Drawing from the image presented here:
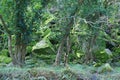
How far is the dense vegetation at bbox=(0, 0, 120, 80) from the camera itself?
1109 cm

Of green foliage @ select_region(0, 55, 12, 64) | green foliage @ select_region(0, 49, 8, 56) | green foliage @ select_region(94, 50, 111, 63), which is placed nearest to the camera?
green foliage @ select_region(0, 55, 12, 64)

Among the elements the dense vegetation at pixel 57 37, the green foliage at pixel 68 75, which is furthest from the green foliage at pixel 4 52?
the green foliage at pixel 68 75

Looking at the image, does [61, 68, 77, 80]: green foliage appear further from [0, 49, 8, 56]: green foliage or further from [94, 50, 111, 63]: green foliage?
[0, 49, 8, 56]: green foliage

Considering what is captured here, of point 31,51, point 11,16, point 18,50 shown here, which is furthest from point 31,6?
point 31,51

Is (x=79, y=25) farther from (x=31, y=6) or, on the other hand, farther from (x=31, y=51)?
(x=31, y=51)

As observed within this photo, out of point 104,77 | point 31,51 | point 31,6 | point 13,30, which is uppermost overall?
point 31,6

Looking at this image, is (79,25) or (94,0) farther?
(79,25)

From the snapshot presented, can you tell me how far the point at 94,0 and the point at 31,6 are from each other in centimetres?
291

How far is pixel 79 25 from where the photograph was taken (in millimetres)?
15539

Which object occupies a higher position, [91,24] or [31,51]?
[91,24]

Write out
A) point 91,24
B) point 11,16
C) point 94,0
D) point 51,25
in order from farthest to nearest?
point 51,25 < point 91,24 < point 94,0 < point 11,16

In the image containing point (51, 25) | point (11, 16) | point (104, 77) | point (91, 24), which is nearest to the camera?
point (104, 77)

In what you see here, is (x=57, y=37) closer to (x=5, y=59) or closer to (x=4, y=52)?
(x=5, y=59)

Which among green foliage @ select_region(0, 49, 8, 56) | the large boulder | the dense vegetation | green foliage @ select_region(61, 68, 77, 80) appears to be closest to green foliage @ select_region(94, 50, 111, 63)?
the dense vegetation
